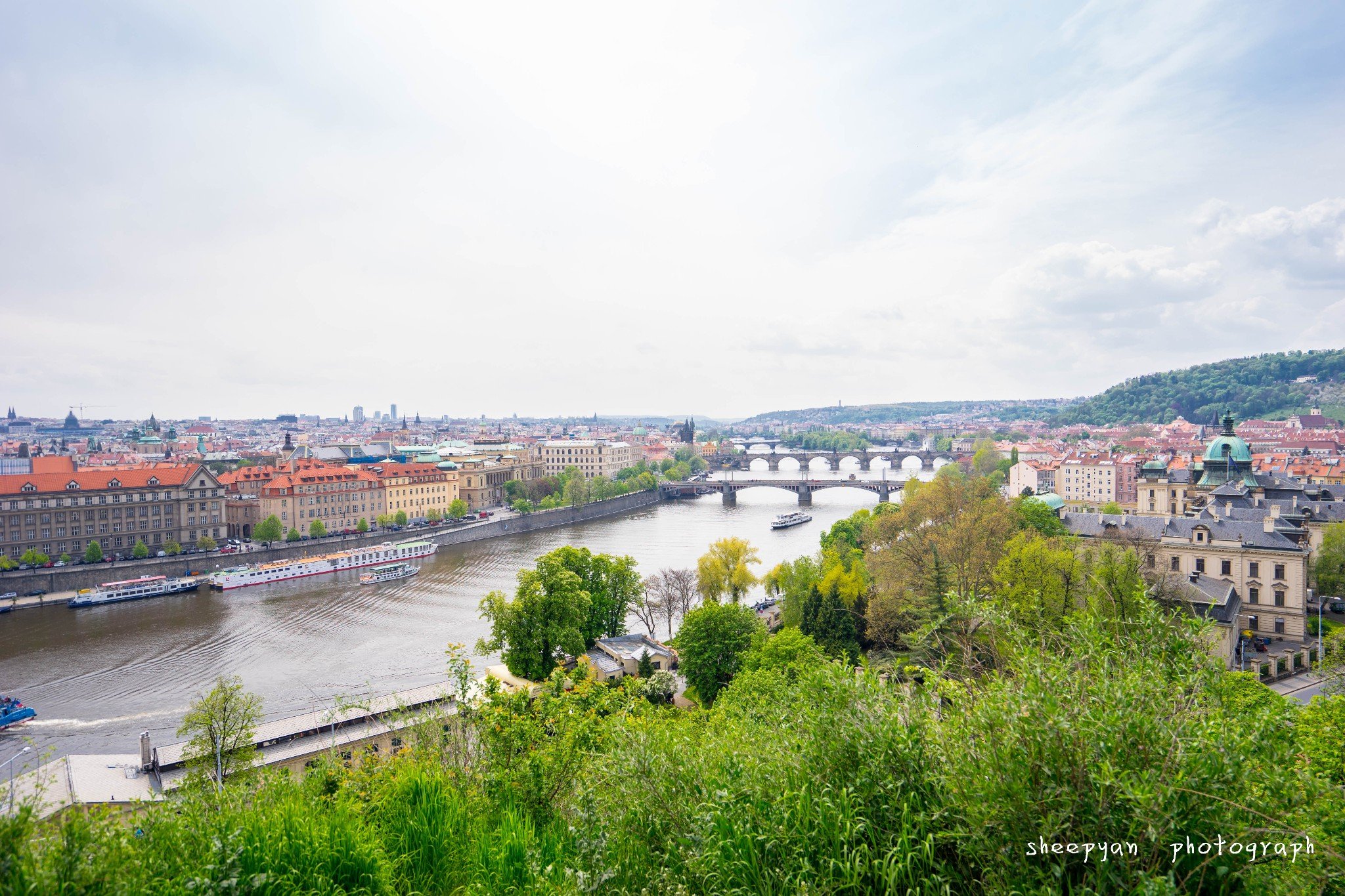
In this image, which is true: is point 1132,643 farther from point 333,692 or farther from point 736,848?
point 333,692

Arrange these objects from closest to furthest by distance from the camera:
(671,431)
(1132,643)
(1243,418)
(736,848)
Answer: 1. (736,848)
2. (1132,643)
3. (1243,418)
4. (671,431)

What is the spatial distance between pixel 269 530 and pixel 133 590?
7671 millimetres

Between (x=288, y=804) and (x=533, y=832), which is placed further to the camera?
(x=533, y=832)

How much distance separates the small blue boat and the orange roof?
18999 millimetres

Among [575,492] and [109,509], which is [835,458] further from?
[109,509]

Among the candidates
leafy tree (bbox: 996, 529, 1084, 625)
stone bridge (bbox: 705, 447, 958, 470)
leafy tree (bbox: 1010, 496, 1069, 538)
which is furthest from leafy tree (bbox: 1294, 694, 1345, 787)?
stone bridge (bbox: 705, 447, 958, 470)

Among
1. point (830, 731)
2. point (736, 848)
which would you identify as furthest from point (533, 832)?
point (830, 731)

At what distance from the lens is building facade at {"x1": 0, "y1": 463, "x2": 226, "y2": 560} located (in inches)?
1178

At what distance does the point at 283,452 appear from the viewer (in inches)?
2349

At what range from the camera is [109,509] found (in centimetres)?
3219

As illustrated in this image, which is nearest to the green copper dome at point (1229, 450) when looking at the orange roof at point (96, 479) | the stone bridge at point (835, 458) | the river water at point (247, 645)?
the river water at point (247, 645)

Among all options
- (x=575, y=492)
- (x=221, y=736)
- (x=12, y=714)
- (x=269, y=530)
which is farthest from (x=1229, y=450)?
(x=269, y=530)

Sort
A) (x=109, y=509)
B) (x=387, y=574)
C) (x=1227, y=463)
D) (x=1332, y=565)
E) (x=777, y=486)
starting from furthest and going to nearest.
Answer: (x=777, y=486), (x=109, y=509), (x=387, y=574), (x=1227, y=463), (x=1332, y=565)

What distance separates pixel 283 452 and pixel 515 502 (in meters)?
25.4
